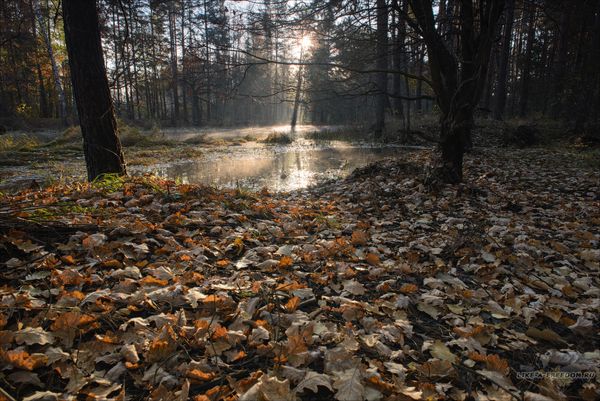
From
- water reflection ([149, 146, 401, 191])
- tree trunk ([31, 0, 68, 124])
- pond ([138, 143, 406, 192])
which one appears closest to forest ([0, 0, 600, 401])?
pond ([138, 143, 406, 192])

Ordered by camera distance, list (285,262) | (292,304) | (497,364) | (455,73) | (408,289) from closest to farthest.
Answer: (497,364), (292,304), (408,289), (285,262), (455,73)

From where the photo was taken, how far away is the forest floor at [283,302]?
154cm

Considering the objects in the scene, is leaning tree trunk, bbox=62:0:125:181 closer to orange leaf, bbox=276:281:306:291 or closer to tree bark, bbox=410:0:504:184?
orange leaf, bbox=276:281:306:291

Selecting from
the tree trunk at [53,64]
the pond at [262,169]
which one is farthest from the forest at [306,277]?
the tree trunk at [53,64]

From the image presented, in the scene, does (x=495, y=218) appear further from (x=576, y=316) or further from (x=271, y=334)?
(x=271, y=334)

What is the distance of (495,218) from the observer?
4258 mm

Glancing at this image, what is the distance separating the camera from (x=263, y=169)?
9.63 meters

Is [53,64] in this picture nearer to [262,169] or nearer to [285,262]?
[262,169]

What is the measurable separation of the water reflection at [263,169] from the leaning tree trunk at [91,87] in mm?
2692

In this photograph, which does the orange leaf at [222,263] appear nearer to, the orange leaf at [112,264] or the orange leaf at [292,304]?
the orange leaf at [112,264]

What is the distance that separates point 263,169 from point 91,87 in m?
5.44

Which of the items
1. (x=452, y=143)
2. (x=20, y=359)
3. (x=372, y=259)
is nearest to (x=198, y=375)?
(x=20, y=359)

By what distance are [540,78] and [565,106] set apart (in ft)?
35.4

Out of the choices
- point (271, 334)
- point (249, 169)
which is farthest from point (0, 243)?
point (249, 169)
